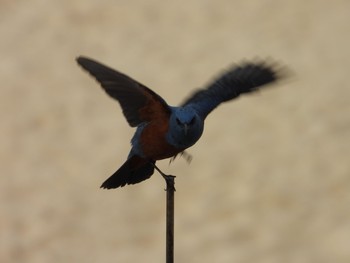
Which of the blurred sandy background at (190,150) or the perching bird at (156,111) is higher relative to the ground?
the blurred sandy background at (190,150)

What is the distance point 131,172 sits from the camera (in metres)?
4.59

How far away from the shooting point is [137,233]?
8703 mm

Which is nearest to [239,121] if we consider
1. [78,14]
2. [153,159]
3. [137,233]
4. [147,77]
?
[147,77]

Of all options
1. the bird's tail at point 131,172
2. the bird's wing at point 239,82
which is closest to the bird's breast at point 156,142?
the bird's tail at point 131,172

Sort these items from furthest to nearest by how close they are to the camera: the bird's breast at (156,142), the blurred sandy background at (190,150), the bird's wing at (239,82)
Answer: the blurred sandy background at (190,150)
the bird's wing at (239,82)
the bird's breast at (156,142)

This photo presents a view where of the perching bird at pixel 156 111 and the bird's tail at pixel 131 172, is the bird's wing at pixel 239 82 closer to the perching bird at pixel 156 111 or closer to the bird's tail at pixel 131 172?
the perching bird at pixel 156 111

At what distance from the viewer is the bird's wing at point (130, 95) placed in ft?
13.1

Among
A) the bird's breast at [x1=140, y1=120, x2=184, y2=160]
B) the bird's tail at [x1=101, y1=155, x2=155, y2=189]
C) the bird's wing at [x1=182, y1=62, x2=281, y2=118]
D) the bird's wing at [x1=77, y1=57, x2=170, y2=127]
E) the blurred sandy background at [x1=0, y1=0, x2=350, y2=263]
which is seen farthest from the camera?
the blurred sandy background at [x1=0, y1=0, x2=350, y2=263]

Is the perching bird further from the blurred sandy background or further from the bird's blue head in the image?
the blurred sandy background

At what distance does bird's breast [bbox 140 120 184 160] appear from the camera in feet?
13.8

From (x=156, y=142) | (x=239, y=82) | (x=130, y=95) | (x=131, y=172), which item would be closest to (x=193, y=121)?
(x=156, y=142)

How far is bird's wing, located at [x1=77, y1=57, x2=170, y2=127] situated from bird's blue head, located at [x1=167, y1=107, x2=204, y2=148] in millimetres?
141

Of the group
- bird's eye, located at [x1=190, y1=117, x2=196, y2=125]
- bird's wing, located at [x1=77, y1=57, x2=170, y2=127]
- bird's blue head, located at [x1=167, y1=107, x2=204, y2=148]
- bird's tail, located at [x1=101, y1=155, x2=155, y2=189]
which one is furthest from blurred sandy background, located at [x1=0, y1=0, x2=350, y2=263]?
bird's eye, located at [x1=190, y1=117, x2=196, y2=125]

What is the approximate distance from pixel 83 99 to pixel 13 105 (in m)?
0.89
